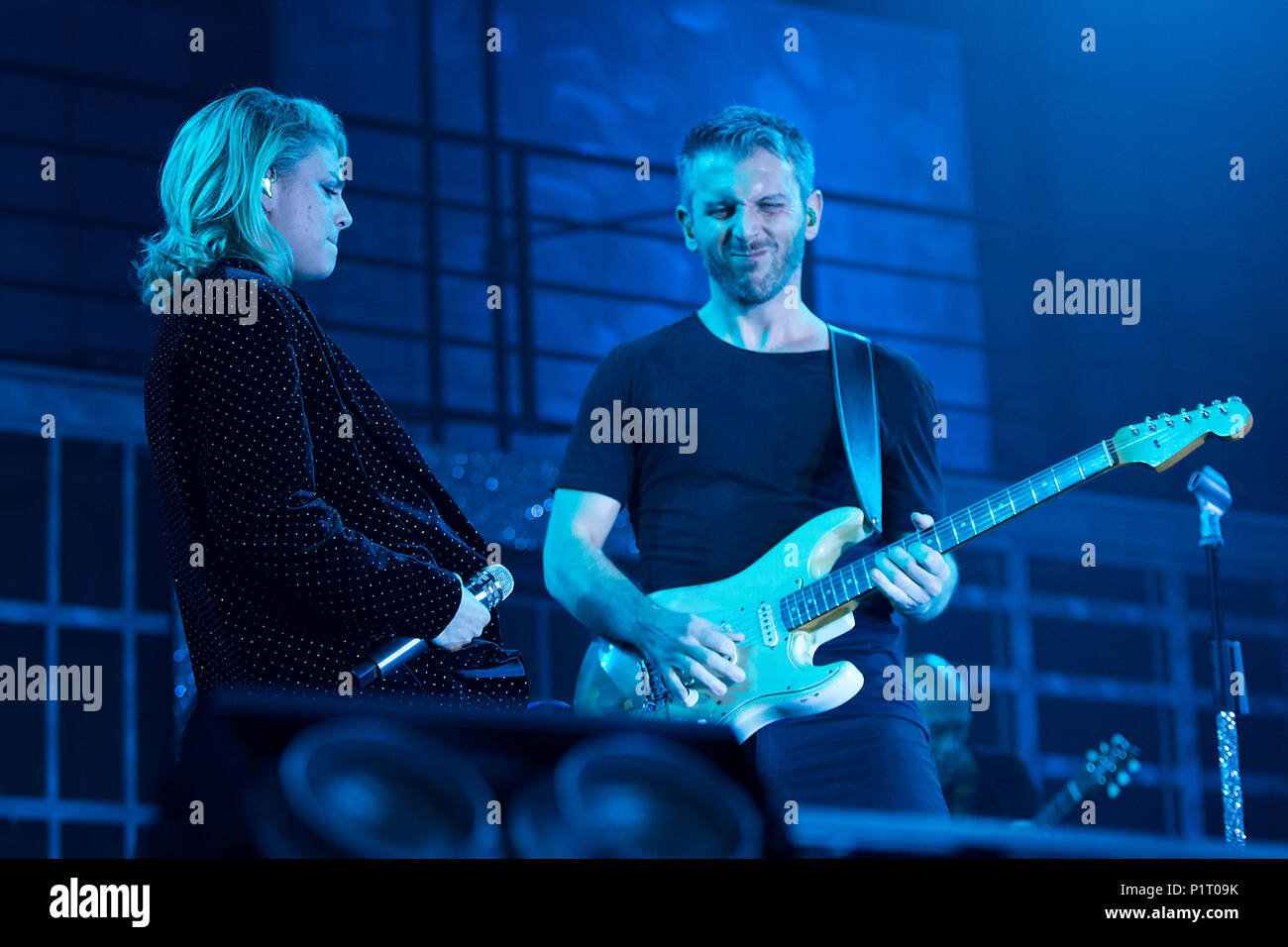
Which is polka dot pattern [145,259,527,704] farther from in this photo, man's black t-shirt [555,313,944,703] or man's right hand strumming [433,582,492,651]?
man's black t-shirt [555,313,944,703]

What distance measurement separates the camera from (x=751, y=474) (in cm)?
301

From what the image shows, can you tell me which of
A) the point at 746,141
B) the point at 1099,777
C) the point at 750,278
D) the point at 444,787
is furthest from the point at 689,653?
the point at 1099,777

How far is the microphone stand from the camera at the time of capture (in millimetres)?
3193

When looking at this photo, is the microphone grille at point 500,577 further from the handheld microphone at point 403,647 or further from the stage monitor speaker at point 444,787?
the stage monitor speaker at point 444,787

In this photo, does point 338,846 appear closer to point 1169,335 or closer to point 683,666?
point 683,666

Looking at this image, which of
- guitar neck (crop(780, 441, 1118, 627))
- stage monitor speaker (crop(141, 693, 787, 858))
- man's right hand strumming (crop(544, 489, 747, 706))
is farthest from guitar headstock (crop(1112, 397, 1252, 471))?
stage monitor speaker (crop(141, 693, 787, 858))

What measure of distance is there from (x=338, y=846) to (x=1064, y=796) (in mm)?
4918

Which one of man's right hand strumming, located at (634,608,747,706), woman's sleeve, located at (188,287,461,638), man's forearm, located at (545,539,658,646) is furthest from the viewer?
man's forearm, located at (545,539,658,646)

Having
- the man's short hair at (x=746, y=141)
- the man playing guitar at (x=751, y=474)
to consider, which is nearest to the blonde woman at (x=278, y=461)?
the man playing guitar at (x=751, y=474)

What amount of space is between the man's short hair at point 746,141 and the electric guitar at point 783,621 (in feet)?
2.51

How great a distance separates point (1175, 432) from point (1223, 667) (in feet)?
1.99

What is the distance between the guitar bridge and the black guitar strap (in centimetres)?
26

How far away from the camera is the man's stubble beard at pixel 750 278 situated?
315cm
